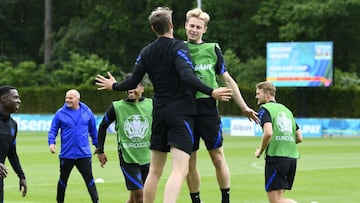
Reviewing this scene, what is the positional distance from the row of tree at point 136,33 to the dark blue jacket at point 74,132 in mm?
39916

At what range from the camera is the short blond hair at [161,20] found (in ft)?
32.0

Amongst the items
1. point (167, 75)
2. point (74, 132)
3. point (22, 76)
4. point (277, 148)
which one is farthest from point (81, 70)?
point (167, 75)

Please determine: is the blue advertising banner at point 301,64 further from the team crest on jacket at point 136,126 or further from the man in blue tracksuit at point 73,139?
the team crest on jacket at point 136,126

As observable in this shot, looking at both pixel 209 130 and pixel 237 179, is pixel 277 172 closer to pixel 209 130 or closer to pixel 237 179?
pixel 209 130

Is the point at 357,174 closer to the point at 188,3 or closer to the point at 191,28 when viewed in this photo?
the point at 191,28

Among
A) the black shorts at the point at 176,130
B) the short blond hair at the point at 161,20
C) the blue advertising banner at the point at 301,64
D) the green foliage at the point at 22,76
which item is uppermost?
the short blond hair at the point at 161,20

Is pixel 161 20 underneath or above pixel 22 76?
above

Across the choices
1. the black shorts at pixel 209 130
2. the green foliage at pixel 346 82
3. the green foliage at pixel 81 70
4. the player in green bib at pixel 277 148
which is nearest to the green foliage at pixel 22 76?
the green foliage at pixel 81 70

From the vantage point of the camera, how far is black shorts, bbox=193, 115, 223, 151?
1027 cm

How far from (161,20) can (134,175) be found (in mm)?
3090

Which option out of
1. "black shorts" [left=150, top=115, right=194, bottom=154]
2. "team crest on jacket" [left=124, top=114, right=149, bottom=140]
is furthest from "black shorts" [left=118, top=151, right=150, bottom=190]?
"black shorts" [left=150, top=115, right=194, bottom=154]

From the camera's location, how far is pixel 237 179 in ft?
66.7

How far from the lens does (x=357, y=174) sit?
71.6 feet

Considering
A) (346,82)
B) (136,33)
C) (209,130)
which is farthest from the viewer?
(136,33)
